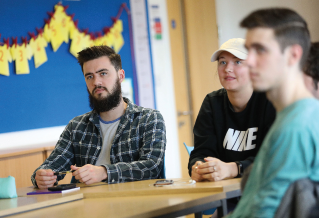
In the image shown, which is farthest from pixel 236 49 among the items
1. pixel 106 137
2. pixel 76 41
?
pixel 76 41

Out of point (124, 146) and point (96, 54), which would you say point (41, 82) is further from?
point (124, 146)

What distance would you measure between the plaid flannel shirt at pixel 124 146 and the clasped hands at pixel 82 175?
0.17ft

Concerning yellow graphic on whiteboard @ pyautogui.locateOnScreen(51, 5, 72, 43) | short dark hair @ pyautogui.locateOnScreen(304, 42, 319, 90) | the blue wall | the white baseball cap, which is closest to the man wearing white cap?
the white baseball cap

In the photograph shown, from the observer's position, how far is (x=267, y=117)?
184 cm

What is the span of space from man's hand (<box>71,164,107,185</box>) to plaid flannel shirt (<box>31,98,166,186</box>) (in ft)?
0.14

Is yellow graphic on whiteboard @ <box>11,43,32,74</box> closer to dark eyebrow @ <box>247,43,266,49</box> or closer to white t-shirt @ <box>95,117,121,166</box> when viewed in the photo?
white t-shirt @ <box>95,117,121,166</box>

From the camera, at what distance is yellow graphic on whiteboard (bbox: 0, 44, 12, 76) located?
10.8 feet

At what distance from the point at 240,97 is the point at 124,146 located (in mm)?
786

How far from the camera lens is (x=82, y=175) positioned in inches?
75.2

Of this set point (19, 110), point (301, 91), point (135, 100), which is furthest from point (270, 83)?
point (135, 100)

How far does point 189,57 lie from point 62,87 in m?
1.76

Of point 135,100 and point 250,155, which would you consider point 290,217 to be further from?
point 135,100

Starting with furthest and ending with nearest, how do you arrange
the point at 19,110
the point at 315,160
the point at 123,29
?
1. the point at 123,29
2. the point at 19,110
3. the point at 315,160

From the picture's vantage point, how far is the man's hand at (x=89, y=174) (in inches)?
75.4
